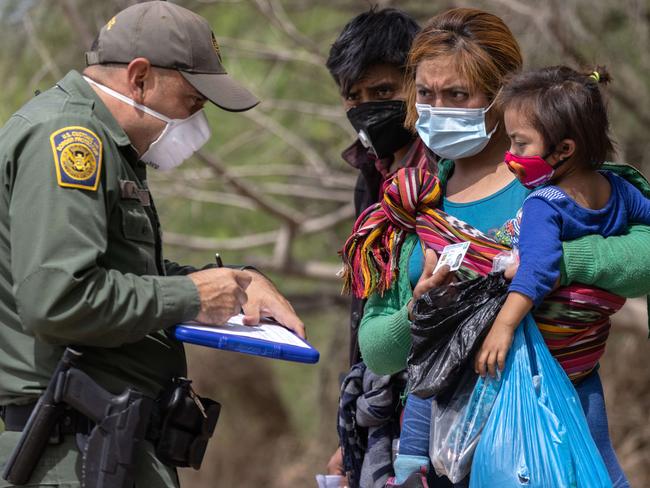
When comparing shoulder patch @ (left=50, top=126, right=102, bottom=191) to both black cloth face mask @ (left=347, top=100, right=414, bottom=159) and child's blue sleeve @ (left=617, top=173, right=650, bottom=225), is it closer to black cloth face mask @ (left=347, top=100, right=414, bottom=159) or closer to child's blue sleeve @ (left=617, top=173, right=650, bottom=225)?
black cloth face mask @ (left=347, top=100, right=414, bottom=159)

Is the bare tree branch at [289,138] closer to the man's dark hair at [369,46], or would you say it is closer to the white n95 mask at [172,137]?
the man's dark hair at [369,46]

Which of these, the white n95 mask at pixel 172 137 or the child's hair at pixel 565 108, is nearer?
the child's hair at pixel 565 108

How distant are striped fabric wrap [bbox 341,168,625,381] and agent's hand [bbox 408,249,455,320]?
0.05 meters

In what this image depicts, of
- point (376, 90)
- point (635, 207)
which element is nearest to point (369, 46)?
point (376, 90)

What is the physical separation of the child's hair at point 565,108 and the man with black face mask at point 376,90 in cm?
63

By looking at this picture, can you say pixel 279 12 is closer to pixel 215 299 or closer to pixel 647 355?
pixel 647 355

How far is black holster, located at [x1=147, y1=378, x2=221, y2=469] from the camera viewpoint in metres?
2.70

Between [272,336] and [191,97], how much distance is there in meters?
0.66

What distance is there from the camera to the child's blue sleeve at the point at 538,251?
8.15ft

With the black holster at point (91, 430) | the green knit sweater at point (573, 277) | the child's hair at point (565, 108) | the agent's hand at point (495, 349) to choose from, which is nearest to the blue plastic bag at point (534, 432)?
the agent's hand at point (495, 349)

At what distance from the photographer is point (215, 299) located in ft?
8.78

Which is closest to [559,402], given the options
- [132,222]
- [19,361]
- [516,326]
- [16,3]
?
[516,326]

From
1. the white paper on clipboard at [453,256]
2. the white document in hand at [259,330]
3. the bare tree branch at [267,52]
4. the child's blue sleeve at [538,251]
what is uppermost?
the child's blue sleeve at [538,251]

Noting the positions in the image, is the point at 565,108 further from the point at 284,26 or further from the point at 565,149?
the point at 284,26
